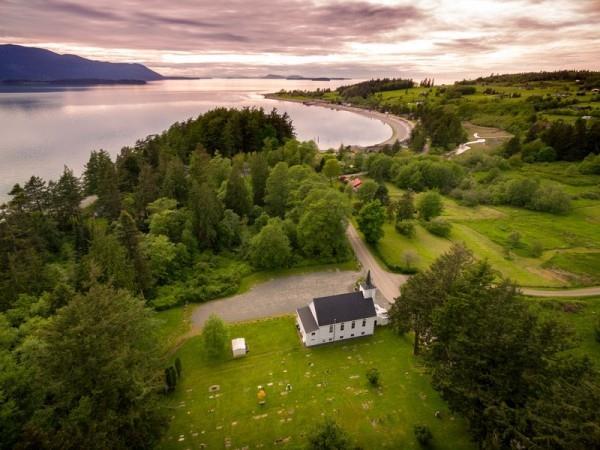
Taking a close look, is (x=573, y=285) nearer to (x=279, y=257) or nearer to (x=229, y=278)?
(x=279, y=257)

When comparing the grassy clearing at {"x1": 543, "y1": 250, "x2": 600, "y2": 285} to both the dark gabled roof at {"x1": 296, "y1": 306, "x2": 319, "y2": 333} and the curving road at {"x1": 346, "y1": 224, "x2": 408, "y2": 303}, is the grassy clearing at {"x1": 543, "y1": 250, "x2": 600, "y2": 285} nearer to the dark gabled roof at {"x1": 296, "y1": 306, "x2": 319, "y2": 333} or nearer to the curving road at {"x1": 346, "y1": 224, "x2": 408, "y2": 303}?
the curving road at {"x1": 346, "y1": 224, "x2": 408, "y2": 303}

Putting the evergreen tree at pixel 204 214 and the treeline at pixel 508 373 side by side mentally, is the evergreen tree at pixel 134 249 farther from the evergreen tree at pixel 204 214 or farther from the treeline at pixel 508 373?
the treeline at pixel 508 373

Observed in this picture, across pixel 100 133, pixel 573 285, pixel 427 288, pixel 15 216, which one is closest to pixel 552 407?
pixel 427 288

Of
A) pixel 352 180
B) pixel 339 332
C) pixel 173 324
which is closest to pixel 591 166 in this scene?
pixel 352 180

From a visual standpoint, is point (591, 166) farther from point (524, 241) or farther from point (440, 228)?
point (440, 228)

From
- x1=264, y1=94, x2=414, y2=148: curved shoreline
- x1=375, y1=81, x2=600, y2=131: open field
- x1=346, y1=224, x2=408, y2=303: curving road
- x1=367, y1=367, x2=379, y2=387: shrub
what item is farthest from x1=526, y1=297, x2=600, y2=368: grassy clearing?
x1=375, y1=81, x2=600, y2=131: open field

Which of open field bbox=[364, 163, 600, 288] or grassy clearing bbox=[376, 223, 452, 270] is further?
grassy clearing bbox=[376, 223, 452, 270]

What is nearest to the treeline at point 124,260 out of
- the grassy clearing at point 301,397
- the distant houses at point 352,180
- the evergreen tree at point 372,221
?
the evergreen tree at point 372,221
